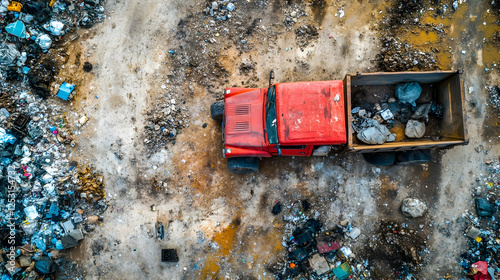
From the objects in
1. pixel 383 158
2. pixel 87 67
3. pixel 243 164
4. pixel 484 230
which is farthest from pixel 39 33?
pixel 484 230

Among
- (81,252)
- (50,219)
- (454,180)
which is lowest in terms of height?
(81,252)

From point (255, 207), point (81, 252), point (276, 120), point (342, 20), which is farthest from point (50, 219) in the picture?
point (342, 20)

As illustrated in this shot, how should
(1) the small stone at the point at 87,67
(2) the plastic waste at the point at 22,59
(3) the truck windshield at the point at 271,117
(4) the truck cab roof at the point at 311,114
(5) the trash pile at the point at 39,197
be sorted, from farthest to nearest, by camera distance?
(1) the small stone at the point at 87,67 < (2) the plastic waste at the point at 22,59 < (5) the trash pile at the point at 39,197 < (3) the truck windshield at the point at 271,117 < (4) the truck cab roof at the point at 311,114

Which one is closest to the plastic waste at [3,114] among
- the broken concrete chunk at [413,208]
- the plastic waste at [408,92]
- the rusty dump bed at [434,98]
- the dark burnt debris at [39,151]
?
the dark burnt debris at [39,151]

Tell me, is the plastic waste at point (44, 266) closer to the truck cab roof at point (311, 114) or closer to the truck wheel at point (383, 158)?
the truck cab roof at point (311, 114)

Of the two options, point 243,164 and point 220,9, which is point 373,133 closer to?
point 243,164

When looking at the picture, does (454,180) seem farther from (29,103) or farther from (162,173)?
(29,103)

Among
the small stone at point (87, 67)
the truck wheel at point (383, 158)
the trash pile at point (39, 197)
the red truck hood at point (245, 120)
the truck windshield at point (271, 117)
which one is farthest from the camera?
the small stone at point (87, 67)
